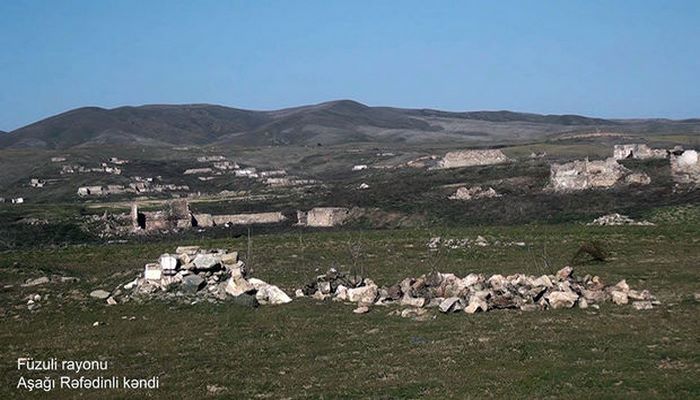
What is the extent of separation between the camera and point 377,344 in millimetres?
17875

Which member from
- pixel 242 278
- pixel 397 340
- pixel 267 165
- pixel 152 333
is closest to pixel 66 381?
pixel 152 333

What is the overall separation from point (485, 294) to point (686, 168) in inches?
1738

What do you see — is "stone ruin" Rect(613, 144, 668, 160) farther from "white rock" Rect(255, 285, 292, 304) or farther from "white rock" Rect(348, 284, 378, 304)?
"white rock" Rect(255, 285, 292, 304)

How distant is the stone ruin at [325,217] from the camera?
63.0m

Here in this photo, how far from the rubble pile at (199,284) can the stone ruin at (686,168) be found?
135 ft

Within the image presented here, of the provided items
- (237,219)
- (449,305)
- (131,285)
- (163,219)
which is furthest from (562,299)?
(237,219)

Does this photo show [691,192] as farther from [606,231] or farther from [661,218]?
[606,231]

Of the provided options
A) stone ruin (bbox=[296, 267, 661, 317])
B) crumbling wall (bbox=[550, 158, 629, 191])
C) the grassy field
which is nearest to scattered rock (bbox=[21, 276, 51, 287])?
the grassy field

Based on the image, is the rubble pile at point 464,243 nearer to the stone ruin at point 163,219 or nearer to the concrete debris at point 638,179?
the concrete debris at point 638,179

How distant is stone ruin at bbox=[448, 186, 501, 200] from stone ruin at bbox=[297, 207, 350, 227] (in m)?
9.50

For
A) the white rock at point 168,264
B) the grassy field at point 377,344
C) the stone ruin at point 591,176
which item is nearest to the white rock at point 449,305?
the grassy field at point 377,344

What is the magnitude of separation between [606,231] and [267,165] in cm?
12317

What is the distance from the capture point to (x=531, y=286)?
22.4 meters

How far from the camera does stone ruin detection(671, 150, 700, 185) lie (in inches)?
2269
